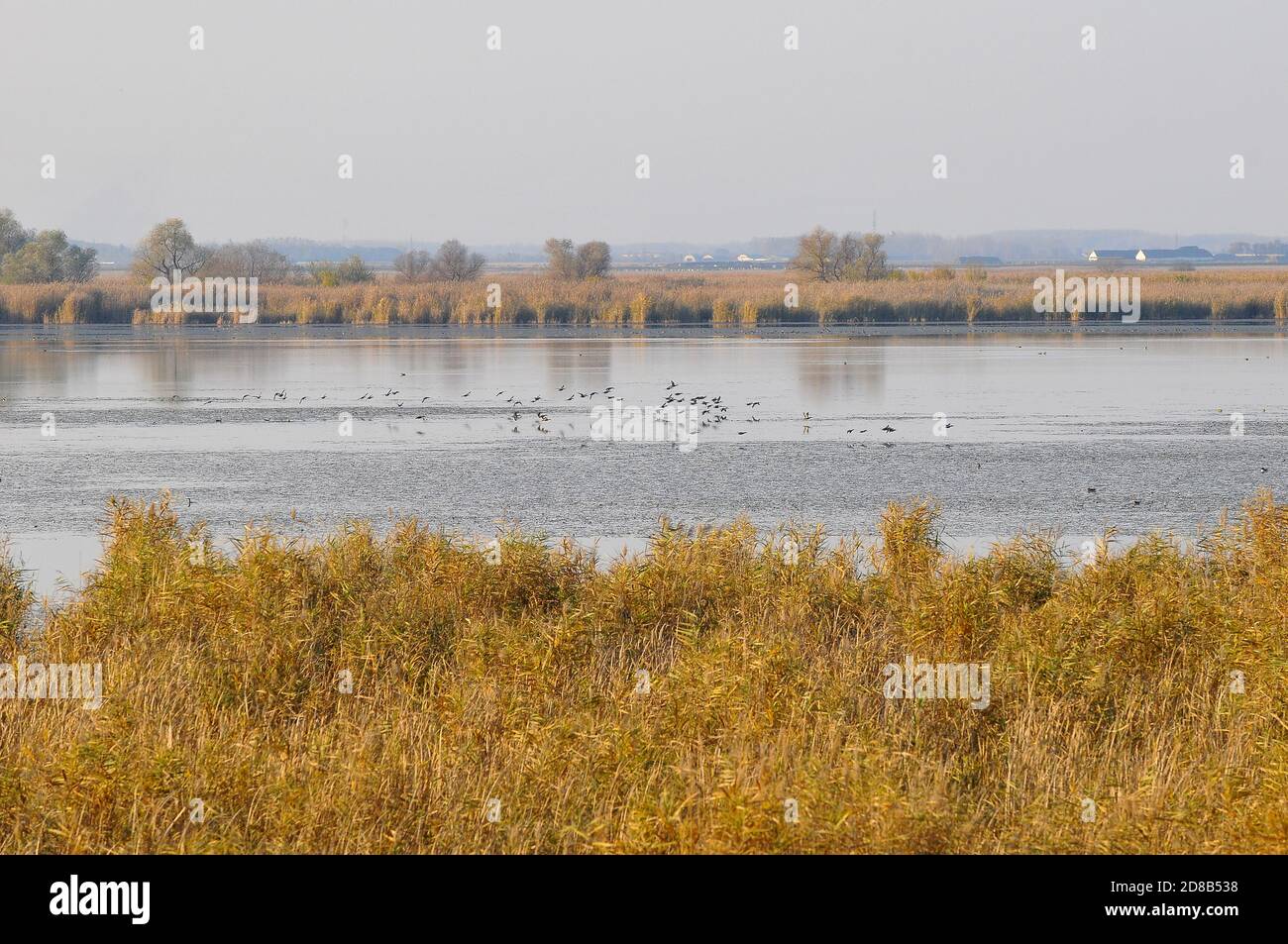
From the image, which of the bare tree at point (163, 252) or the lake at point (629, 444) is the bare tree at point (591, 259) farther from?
the lake at point (629, 444)

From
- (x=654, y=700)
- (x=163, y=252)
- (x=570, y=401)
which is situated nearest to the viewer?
(x=654, y=700)

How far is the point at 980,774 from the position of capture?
8789 mm

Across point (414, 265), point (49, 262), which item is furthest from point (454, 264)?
point (49, 262)

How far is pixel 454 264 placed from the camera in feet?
338

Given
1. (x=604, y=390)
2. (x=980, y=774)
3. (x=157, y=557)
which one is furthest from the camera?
(x=604, y=390)

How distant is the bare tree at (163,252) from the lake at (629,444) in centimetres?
4759

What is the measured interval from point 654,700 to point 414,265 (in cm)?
9744

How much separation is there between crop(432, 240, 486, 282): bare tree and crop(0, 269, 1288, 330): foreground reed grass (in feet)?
83.0
